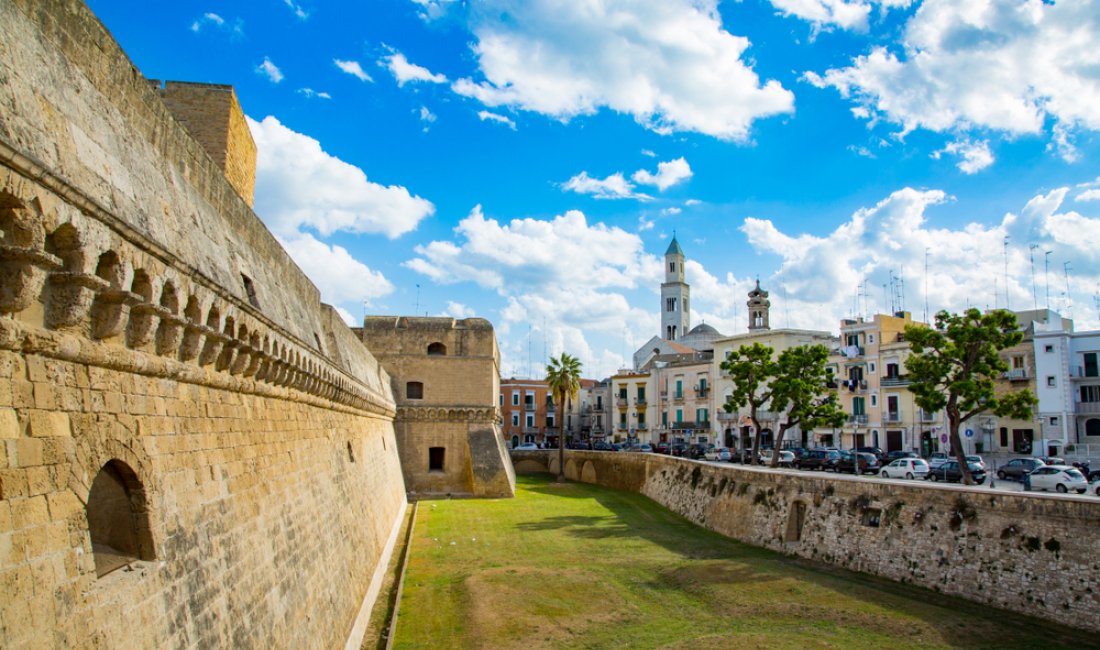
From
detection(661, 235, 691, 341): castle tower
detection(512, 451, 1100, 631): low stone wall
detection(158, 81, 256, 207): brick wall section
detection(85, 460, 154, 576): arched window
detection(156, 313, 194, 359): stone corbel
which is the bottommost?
detection(512, 451, 1100, 631): low stone wall

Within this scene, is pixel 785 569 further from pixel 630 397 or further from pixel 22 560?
pixel 630 397

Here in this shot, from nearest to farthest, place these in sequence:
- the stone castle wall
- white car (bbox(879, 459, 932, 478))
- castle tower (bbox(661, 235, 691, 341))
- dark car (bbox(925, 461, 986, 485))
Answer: the stone castle wall
dark car (bbox(925, 461, 986, 485))
white car (bbox(879, 459, 932, 478))
castle tower (bbox(661, 235, 691, 341))

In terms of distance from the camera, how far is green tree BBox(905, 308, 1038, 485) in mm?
24453

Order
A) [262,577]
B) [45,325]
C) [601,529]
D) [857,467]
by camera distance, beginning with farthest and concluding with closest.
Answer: [857,467] < [601,529] < [262,577] < [45,325]

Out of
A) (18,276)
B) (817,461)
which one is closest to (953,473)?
(817,461)

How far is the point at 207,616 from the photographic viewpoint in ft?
21.3

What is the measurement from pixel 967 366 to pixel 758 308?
1902 inches

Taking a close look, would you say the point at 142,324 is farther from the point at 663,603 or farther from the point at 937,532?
the point at 937,532

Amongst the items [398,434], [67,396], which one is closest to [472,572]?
[67,396]

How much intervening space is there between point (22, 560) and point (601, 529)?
2334 cm

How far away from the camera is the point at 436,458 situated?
3731 cm

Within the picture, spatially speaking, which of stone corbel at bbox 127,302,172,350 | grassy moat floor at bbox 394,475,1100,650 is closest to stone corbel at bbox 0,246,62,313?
stone corbel at bbox 127,302,172,350

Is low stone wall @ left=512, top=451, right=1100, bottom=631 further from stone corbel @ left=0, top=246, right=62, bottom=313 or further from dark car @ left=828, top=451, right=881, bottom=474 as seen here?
stone corbel @ left=0, top=246, right=62, bottom=313

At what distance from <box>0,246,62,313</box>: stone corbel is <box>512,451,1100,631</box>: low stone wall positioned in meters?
16.7
